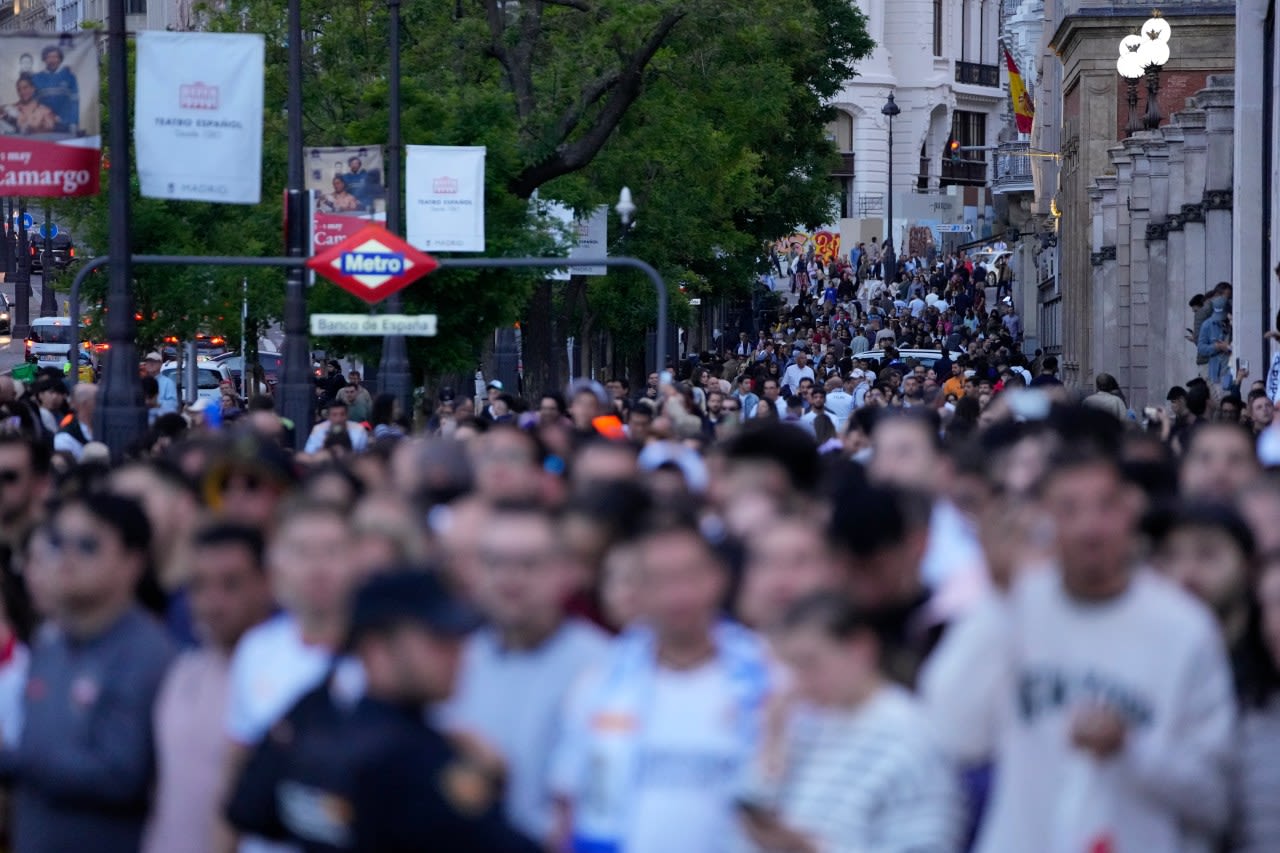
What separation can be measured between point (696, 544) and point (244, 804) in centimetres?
132

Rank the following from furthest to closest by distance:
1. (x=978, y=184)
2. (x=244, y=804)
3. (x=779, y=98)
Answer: (x=978, y=184) → (x=779, y=98) → (x=244, y=804)

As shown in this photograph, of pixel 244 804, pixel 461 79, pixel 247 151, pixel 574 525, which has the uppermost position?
pixel 461 79

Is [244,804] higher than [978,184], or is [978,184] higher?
[978,184]

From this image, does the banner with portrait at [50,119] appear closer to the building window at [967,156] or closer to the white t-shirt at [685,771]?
the white t-shirt at [685,771]

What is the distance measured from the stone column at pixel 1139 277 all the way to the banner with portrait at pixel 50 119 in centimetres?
2266

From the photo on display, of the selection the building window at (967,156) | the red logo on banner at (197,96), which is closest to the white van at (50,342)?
the red logo on banner at (197,96)

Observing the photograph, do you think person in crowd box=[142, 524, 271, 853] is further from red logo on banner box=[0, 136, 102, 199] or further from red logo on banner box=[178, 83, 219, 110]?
red logo on banner box=[178, 83, 219, 110]

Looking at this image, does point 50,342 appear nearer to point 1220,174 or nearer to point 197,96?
point 1220,174

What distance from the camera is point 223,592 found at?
6.90 m

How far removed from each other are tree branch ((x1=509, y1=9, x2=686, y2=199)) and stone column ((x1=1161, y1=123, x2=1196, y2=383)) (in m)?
7.47

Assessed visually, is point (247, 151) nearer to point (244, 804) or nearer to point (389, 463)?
point (389, 463)

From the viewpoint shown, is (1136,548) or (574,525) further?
(574,525)

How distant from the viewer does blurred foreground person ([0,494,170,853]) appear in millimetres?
6664

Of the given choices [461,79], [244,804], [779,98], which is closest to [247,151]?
[244,804]
